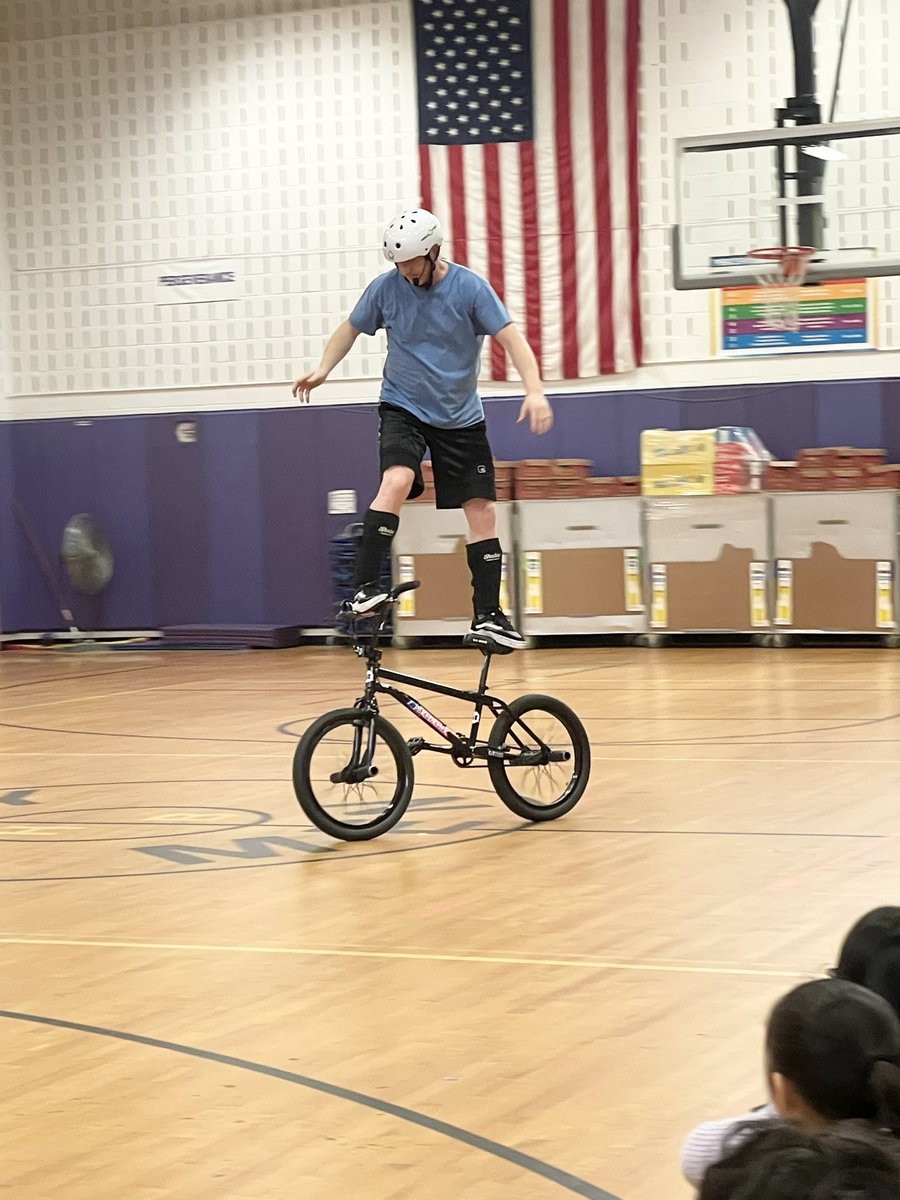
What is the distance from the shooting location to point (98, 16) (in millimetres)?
16703

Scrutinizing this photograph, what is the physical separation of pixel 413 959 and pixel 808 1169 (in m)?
3.06

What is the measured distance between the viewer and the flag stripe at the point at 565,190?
15.1 meters

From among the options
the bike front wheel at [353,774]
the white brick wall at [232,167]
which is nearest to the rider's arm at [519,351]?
the bike front wheel at [353,774]

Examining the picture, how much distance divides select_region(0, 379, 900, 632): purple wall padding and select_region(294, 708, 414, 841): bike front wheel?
9013 millimetres

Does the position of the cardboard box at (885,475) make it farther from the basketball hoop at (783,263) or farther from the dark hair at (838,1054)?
the dark hair at (838,1054)

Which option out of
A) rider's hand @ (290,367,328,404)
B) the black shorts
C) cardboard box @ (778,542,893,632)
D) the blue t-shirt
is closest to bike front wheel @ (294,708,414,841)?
the black shorts

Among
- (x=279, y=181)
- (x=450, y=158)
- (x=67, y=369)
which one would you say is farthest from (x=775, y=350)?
(x=67, y=369)

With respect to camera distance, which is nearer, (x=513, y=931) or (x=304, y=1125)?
(x=304, y=1125)

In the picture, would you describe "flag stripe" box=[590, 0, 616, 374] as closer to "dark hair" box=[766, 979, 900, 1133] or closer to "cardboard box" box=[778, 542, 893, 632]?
"cardboard box" box=[778, 542, 893, 632]

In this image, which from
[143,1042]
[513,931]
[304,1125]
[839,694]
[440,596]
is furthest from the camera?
[440,596]

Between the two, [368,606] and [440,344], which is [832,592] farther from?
[368,606]

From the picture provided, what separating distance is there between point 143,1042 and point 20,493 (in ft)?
44.8

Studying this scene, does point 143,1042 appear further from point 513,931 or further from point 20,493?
point 20,493

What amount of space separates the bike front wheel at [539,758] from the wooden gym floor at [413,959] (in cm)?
13
